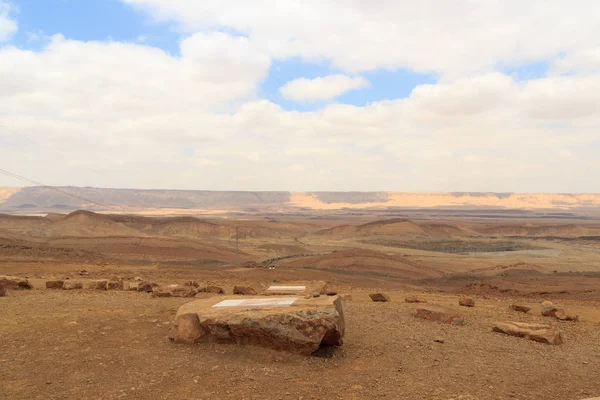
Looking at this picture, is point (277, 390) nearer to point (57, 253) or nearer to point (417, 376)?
point (417, 376)

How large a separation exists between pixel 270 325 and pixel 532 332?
572cm

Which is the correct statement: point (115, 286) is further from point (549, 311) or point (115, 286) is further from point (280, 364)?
point (549, 311)

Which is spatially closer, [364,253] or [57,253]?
[57,253]

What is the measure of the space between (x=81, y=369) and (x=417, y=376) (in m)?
5.25

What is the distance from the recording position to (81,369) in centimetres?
748

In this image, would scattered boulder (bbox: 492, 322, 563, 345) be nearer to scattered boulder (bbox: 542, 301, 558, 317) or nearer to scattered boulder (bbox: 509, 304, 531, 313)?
scattered boulder (bbox: 542, 301, 558, 317)

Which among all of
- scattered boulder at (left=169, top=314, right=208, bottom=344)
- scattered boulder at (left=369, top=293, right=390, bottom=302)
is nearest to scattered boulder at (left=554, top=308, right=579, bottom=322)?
scattered boulder at (left=369, top=293, right=390, bottom=302)

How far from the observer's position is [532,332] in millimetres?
10031

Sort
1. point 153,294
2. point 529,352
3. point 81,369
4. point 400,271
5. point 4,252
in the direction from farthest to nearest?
point 400,271 → point 4,252 → point 153,294 → point 529,352 → point 81,369

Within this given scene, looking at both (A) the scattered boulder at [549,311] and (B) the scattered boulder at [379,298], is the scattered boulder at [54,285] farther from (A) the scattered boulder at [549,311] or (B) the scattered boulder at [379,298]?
(A) the scattered boulder at [549,311]

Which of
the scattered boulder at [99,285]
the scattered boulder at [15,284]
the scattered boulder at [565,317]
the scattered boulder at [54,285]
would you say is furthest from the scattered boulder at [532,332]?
the scattered boulder at [15,284]

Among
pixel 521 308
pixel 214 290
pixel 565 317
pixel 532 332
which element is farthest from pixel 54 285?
pixel 565 317

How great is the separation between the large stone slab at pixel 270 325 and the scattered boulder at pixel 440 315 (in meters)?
3.22

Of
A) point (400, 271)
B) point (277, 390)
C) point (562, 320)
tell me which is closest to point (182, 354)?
point (277, 390)
